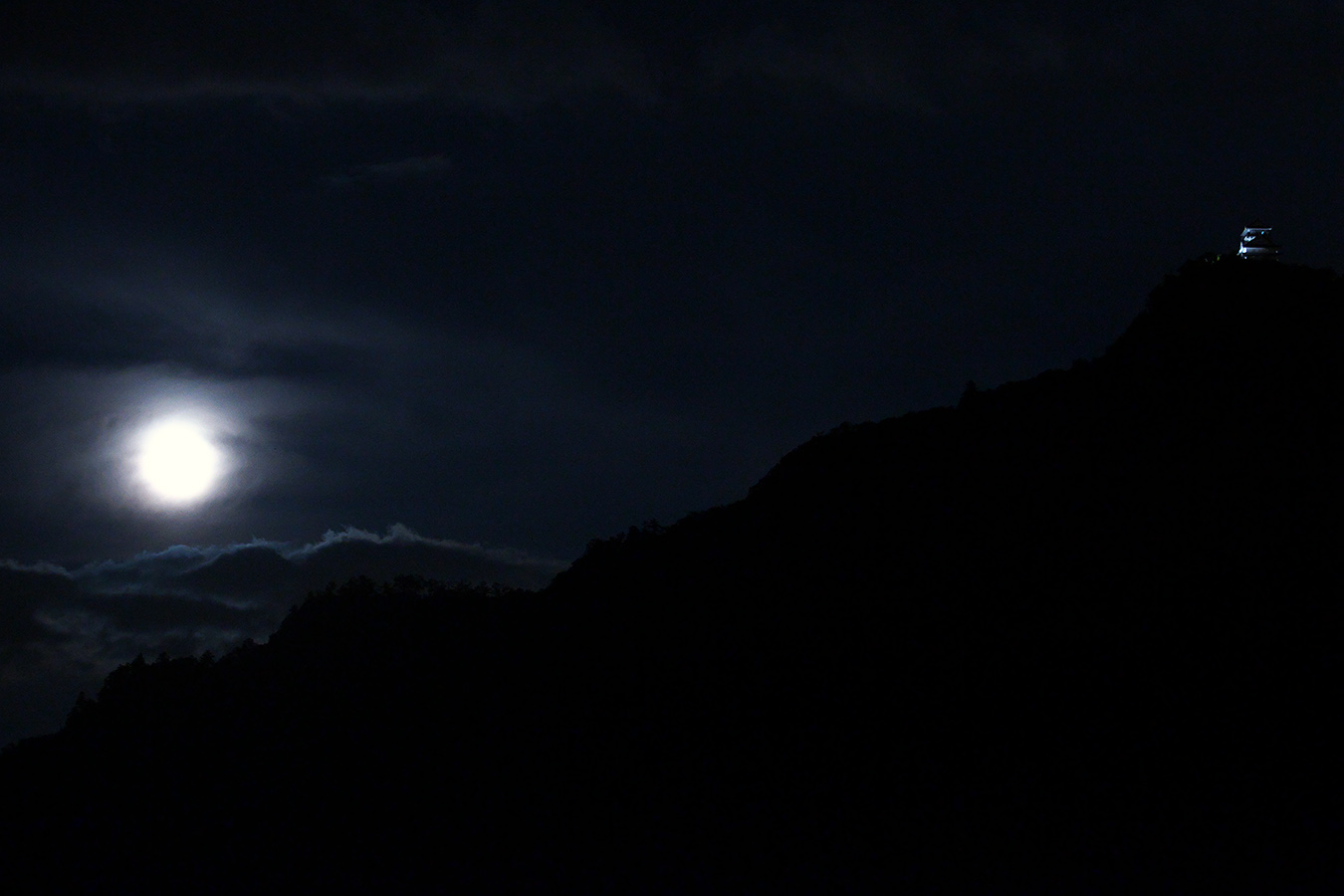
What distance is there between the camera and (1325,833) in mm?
121500

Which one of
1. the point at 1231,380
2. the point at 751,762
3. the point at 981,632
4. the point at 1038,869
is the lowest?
the point at 1038,869

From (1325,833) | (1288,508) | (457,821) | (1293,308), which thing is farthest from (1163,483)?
(457,821)

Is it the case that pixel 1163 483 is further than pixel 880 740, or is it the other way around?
pixel 880 740

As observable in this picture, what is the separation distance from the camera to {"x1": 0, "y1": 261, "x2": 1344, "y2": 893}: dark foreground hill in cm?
13112

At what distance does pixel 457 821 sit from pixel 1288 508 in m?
108

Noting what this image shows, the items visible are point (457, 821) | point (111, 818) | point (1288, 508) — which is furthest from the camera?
point (111, 818)

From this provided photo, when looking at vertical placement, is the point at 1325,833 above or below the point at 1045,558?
below

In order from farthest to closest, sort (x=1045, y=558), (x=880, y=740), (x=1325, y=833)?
(x=880, y=740) → (x=1045, y=558) → (x=1325, y=833)

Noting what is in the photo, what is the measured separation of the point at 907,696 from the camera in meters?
161

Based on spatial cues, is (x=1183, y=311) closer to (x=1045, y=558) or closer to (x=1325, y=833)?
(x=1045, y=558)

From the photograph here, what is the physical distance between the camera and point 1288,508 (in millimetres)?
132250

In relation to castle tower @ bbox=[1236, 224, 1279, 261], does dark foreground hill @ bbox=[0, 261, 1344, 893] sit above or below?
below

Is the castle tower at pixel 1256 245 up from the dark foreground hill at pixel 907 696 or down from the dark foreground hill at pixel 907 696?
up

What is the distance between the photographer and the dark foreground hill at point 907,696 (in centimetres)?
13112
